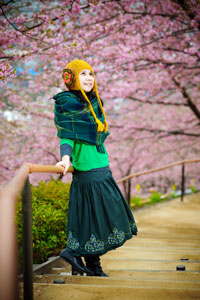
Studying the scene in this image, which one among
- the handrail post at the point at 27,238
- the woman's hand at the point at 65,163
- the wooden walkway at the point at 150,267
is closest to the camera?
the handrail post at the point at 27,238

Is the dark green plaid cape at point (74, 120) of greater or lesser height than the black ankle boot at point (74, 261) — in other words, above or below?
above

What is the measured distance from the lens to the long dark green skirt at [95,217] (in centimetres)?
222

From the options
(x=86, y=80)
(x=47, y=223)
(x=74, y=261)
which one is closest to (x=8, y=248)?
(x=74, y=261)

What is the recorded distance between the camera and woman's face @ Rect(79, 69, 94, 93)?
8.09 ft

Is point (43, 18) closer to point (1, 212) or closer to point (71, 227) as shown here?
point (71, 227)

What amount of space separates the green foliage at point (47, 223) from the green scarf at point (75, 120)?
929 millimetres

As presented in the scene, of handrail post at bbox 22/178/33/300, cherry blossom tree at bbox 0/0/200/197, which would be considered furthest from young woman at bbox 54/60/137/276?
cherry blossom tree at bbox 0/0/200/197

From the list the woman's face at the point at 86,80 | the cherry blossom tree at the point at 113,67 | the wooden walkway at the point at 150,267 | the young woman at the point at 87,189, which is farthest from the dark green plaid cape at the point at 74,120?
the cherry blossom tree at the point at 113,67

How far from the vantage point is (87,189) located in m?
2.29

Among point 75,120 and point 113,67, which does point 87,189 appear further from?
point 113,67

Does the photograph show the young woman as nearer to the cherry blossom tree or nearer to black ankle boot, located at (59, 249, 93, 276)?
black ankle boot, located at (59, 249, 93, 276)

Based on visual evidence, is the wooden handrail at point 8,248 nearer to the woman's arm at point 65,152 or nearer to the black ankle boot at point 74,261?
the woman's arm at point 65,152

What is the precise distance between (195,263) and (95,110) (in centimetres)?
176

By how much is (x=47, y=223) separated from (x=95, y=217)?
0.86 m
